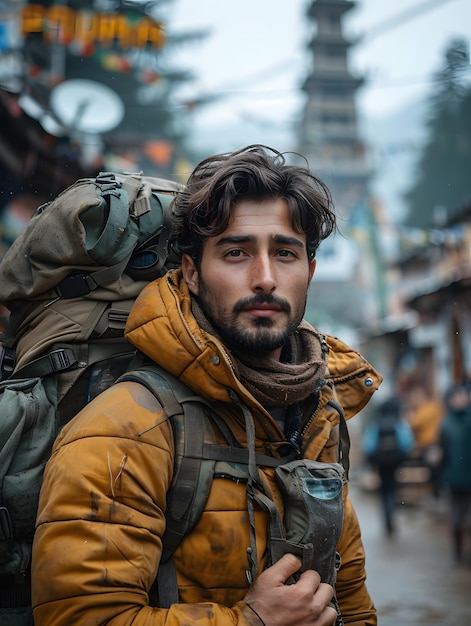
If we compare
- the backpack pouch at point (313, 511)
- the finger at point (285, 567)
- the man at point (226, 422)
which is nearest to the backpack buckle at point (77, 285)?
the man at point (226, 422)

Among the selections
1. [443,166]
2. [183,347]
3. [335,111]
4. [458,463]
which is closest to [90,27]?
[458,463]

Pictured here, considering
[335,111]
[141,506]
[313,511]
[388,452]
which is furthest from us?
[335,111]

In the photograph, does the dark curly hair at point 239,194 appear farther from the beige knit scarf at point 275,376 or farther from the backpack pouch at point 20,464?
the backpack pouch at point 20,464

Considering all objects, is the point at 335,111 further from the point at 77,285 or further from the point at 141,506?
the point at 141,506

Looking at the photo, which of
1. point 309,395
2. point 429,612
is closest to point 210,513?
point 309,395

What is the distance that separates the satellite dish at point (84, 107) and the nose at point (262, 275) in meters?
8.92

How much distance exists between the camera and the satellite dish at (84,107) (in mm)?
10531

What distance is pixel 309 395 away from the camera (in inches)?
87.7

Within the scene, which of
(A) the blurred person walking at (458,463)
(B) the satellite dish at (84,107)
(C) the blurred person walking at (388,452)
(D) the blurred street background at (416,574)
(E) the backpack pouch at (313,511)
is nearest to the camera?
(E) the backpack pouch at (313,511)

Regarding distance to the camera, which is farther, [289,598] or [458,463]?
[458,463]

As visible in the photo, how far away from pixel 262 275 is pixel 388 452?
9.97 metres

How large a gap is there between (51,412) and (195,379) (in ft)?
1.54

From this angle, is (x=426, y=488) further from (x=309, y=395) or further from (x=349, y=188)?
(x=349, y=188)

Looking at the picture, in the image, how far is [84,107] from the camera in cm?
1056
